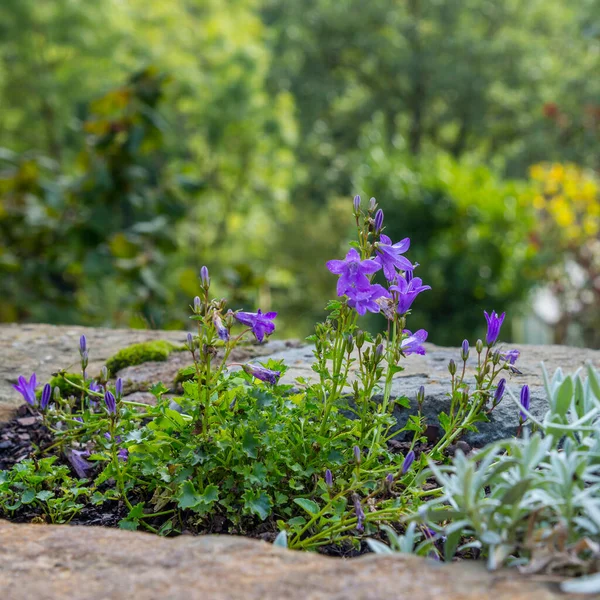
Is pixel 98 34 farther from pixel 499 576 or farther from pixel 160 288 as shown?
pixel 499 576

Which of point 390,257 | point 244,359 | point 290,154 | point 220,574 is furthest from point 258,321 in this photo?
point 290,154

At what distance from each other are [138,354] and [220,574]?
2.18m

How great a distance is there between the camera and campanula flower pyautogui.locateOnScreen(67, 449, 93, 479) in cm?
231

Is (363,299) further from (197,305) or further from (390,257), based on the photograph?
(197,305)

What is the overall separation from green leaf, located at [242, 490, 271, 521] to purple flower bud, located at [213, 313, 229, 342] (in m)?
0.40

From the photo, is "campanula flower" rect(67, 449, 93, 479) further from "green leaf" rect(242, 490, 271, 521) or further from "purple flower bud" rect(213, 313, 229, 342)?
"purple flower bud" rect(213, 313, 229, 342)

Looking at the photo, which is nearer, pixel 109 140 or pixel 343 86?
pixel 109 140

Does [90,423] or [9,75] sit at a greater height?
[9,75]

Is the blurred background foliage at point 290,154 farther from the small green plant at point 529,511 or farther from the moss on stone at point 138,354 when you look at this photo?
the small green plant at point 529,511

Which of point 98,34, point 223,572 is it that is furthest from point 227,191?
point 223,572

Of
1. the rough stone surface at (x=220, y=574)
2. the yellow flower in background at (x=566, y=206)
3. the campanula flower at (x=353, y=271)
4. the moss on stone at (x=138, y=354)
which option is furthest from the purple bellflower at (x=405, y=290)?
the yellow flower in background at (x=566, y=206)

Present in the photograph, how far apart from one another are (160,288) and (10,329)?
152cm

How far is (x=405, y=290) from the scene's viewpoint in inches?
77.7

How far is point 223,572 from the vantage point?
1.43 meters
